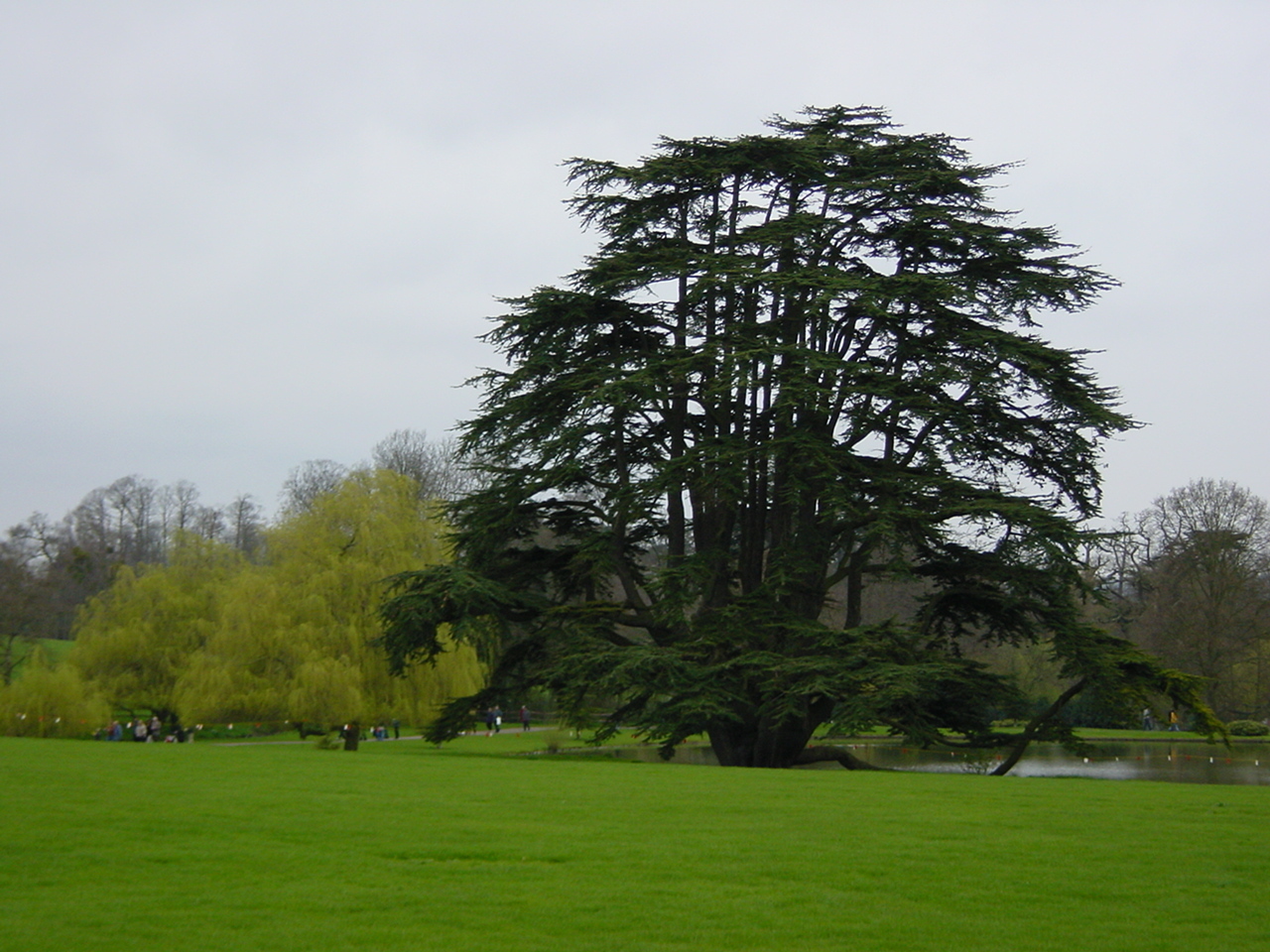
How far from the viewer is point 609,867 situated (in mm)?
8430

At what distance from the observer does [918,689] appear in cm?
2002

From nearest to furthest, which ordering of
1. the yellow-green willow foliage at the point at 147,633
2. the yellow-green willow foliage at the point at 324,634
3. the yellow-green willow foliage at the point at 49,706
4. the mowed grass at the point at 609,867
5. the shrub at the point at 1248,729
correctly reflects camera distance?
1. the mowed grass at the point at 609,867
2. the yellow-green willow foliage at the point at 324,634
3. the yellow-green willow foliage at the point at 49,706
4. the yellow-green willow foliage at the point at 147,633
5. the shrub at the point at 1248,729

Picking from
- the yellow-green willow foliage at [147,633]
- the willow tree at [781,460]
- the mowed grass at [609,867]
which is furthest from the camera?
the yellow-green willow foliage at [147,633]

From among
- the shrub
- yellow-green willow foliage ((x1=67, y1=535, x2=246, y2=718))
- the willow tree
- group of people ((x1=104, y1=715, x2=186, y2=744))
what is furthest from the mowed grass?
the shrub

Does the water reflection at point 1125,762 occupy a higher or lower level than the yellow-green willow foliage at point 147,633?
lower

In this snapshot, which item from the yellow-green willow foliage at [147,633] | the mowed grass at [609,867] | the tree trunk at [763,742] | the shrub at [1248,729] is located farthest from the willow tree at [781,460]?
the shrub at [1248,729]

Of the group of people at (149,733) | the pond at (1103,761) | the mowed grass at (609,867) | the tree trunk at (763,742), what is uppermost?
the mowed grass at (609,867)

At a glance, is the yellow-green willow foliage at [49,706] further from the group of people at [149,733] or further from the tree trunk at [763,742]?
the tree trunk at [763,742]

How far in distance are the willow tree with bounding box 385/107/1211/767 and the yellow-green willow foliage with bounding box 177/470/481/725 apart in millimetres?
4303

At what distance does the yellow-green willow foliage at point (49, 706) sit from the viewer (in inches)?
1250

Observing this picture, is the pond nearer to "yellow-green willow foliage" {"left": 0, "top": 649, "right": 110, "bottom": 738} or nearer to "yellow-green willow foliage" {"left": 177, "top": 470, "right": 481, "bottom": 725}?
"yellow-green willow foliage" {"left": 177, "top": 470, "right": 481, "bottom": 725}

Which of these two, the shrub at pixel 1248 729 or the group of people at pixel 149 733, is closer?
the group of people at pixel 149 733

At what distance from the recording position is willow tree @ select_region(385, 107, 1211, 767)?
21797 mm

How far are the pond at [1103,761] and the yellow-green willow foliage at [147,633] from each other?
1314cm
